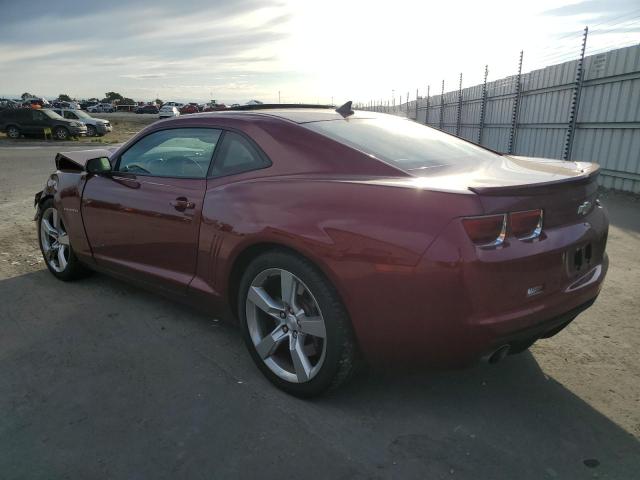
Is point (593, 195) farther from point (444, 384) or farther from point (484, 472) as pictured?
point (484, 472)

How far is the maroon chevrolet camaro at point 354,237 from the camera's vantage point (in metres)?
2.16

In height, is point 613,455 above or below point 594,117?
below

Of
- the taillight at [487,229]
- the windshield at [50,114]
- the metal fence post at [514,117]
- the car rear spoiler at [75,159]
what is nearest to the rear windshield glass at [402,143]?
the taillight at [487,229]

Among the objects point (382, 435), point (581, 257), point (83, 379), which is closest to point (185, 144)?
point (83, 379)

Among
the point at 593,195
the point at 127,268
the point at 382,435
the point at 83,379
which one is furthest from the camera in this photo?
the point at 127,268

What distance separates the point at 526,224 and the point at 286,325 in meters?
1.32

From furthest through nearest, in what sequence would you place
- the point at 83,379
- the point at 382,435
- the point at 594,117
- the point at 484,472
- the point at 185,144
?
the point at 594,117 < the point at 185,144 < the point at 83,379 < the point at 382,435 < the point at 484,472

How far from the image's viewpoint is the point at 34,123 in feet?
82.1

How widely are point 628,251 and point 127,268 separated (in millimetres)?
4979

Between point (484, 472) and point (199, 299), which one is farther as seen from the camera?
point (199, 299)

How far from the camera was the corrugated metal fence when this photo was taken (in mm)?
8648

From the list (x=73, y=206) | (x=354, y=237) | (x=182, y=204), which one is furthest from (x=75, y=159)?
(x=354, y=237)

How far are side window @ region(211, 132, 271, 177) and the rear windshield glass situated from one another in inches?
13.5

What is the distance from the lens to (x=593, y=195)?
2.72 m
